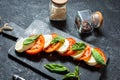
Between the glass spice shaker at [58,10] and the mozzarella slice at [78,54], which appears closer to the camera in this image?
the mozzarella slice at [78,54]

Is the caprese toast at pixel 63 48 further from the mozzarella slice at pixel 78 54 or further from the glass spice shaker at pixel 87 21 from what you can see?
the glass spice shaker at pixel 87 21

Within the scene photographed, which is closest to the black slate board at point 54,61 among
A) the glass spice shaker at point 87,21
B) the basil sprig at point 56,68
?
the basil sprig at point 56,68

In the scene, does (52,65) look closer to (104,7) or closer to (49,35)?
(49,35)

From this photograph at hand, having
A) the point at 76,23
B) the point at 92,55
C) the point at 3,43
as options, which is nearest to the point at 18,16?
the point at 3,43

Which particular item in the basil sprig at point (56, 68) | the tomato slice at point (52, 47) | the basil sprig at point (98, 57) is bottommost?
the basil sprig at point (56, 68)

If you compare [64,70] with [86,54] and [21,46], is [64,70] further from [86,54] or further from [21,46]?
[21,46]

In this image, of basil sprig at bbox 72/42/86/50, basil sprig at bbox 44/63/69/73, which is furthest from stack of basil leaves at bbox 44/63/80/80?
basil sprig at bbox 72/42/86/50

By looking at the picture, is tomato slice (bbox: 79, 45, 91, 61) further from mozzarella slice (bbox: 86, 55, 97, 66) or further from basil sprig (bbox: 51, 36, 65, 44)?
basil sprig (bbox: 51, 36, 65, 44)
